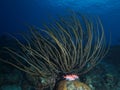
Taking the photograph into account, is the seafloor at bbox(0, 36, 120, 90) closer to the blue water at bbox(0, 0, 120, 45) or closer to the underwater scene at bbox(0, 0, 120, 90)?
the underwater scene at bbox(0, 0, 120, 90)

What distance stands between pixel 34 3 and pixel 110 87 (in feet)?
Answer: 106

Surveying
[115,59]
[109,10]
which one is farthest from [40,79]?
[109,10]

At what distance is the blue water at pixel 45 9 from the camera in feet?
104

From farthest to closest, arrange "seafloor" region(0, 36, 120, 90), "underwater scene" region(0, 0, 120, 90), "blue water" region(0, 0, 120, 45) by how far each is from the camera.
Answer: "blue water" region(0, 0, 120, 45)
"seafloor" region(0, 36, 120, 90)
"underwater scene" region(0, 0, 120, 90)

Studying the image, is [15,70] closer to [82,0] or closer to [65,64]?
[65,64]

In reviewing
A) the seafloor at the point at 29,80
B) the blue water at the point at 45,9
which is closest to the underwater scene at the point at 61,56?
the seafloor at the point at 29,80

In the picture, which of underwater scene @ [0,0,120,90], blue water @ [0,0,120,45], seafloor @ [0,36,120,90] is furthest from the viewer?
blue water @ [0,0,120,45]

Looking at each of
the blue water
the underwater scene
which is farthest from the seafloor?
the blue water

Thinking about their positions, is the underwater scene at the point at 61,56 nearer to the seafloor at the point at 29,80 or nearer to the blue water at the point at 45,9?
the seafloor at the point at 29,80

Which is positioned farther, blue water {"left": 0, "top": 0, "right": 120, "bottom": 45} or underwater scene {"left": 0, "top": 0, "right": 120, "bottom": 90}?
blue water {"left": 0, "top": 0, "right": 120, "bottom": 45}

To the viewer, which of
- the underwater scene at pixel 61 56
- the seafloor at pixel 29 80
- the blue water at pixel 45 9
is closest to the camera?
the underwater scene at pixel 61 56

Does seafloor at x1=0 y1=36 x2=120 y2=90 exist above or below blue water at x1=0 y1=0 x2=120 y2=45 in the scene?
below

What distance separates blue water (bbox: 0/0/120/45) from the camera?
104ft

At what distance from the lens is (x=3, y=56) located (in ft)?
28.2
